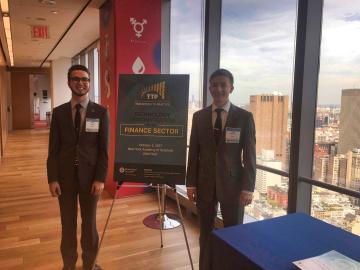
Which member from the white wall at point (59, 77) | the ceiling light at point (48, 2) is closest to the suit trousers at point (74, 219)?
the ceiling light at point (48, 2)

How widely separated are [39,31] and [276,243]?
24.3 ft

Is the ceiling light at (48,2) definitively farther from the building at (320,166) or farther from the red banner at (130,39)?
the building at (320,166)

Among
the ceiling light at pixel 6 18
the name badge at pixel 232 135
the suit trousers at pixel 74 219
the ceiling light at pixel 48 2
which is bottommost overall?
the suit trousers at pixel 74 219

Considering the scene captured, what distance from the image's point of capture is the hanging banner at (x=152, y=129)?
104 inches

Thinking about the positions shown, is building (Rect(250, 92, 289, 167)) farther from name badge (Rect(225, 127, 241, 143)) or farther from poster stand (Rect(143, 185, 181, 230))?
poster stand (Rect(143, 185, 181, 230))

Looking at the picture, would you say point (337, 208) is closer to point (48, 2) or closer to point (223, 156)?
point (223, 156)

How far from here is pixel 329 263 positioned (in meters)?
1.30

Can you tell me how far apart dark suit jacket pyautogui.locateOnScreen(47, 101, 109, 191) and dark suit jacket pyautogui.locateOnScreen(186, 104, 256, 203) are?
0.83 m

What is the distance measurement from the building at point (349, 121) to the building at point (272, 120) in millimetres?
553

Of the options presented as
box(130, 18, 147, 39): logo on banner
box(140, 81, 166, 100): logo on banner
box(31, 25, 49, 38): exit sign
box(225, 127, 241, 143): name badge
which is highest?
box(31, 25, 49, 38): exit sign

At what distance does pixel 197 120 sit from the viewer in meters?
2.45

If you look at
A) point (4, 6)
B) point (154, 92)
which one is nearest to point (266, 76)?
point (154, 92)

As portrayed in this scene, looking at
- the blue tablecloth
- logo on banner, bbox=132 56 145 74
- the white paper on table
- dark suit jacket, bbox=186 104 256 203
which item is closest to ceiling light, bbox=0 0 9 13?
logo on banner, bbox=132 56 145 74

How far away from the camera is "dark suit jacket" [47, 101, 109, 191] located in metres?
2.48
